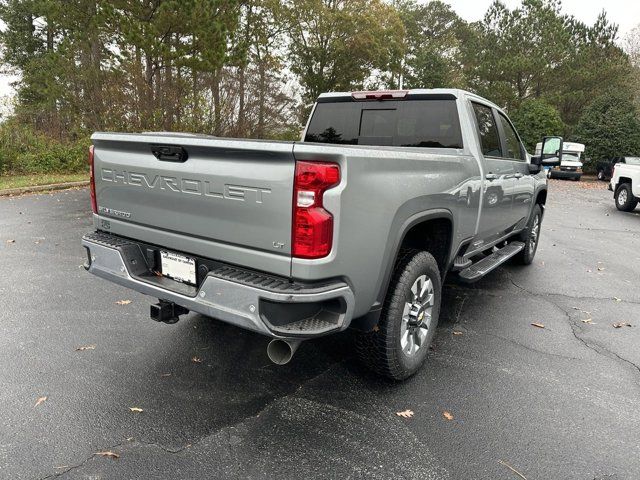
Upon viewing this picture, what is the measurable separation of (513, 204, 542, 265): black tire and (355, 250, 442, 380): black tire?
351 cm

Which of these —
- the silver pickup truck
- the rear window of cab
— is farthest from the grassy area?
the silver pickup truck

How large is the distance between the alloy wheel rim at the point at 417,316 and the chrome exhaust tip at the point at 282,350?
0.88m

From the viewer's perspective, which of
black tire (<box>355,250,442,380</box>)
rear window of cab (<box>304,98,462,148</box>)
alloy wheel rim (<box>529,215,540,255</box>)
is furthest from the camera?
alloy wheel rim (<box>529,215,540,255</box>)

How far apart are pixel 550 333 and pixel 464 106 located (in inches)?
85.3

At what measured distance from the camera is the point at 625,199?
13242mm

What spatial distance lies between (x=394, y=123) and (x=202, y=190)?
7.36 ft

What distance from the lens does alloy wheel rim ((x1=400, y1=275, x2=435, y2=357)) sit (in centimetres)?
324

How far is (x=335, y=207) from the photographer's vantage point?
7.72 ft

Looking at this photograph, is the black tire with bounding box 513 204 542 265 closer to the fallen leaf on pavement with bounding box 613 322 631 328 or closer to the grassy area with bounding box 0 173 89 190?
the fallen leaf on pavement with bounding box 613 322 631 328

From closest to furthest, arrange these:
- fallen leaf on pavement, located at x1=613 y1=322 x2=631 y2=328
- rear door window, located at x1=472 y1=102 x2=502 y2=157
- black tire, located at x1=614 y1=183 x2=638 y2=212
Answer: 1. rear door window, located at x1=472 y1=102 x2=502 y2=157
2. fallen leaf on pavement, located at x1=613 y1=322 x2=631 y2=328
3. black tire, located at x1=614 y1=183 x2=638 y2=212

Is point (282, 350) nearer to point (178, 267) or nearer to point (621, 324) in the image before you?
point (178, 267)

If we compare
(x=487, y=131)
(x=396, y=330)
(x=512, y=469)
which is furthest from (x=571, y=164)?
(x=512, y=469)

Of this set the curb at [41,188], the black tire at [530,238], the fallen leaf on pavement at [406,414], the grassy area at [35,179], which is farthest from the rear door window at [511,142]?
the grassy area at [35,179]

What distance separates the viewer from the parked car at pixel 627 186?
12.6 meters
